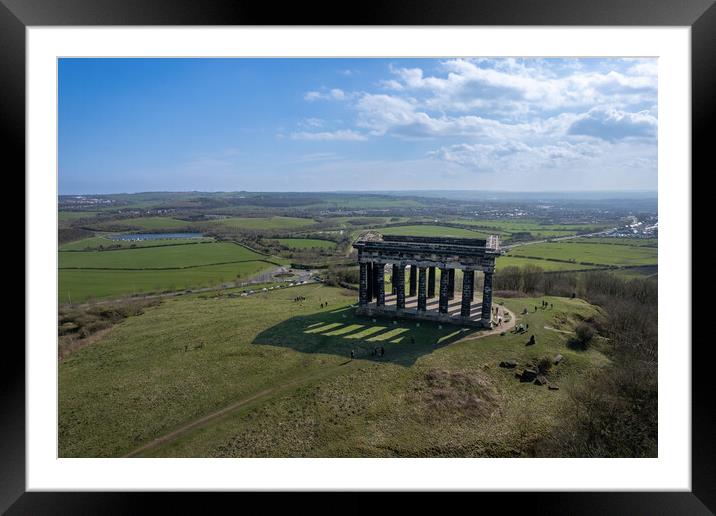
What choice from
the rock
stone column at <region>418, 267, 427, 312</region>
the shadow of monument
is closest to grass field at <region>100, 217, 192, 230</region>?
the shadow of monument

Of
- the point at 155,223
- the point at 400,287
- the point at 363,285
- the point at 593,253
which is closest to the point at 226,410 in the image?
the point at 363,285

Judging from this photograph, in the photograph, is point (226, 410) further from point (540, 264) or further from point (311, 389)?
point (540, 264)

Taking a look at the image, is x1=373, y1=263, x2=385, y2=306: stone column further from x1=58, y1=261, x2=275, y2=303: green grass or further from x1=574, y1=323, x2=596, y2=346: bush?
x1=58, y1=261, x2=275, y2=303: green grass

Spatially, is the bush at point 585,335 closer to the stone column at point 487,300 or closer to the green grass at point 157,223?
the stone column at point 487,300

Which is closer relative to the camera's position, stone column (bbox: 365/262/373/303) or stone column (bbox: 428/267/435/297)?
stone column (bbox: 365/262/373/303)

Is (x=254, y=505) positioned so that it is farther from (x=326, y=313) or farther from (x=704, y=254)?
(x=326, y=313)

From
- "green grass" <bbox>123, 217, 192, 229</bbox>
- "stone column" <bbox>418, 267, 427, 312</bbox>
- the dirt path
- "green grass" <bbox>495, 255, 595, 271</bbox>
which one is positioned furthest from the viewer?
"green grass" <bbox>123, 217, 192, 229</bbox>

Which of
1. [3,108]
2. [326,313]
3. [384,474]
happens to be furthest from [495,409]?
[3,108]
